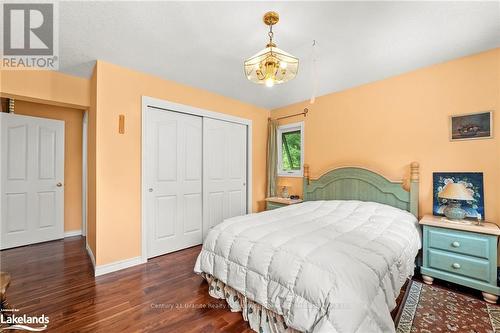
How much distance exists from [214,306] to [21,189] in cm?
359

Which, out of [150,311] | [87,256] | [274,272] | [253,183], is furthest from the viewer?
[253,183]

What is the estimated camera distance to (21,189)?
10.9 feet

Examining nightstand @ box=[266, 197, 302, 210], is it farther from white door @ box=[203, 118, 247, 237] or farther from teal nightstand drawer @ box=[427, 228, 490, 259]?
teal nightstand drawer @ box=[427, 228, 490, 259]

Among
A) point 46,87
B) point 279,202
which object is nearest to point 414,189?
point 279,202

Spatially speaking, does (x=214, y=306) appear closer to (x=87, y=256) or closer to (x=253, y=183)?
(x=87, y=256)

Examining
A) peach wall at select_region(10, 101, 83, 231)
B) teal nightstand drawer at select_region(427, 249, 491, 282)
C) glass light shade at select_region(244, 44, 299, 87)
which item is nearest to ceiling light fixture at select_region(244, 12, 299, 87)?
glass light shade at select_region(244, 44, 299, 87)

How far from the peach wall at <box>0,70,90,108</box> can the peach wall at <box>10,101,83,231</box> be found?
1261mm

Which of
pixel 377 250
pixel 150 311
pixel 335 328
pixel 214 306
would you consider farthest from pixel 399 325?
pixel 150 311

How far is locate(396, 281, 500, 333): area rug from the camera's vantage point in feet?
5.44

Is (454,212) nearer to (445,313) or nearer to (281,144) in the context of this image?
(445,313)

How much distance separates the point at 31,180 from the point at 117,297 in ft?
9.09

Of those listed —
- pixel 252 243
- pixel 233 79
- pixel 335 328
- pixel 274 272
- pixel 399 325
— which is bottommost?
pixel 399 325

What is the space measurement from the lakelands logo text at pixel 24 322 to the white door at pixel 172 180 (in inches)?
49.0

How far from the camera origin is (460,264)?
2.11m
